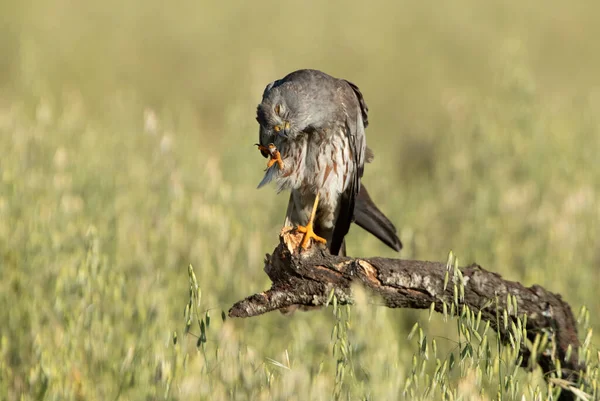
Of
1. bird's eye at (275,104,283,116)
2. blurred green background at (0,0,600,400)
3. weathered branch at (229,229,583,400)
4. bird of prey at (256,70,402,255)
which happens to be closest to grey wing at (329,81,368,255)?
bird of prey at (256,70,402,255)

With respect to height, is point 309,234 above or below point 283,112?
below

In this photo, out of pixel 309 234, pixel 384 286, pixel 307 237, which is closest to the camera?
pixel 384 286

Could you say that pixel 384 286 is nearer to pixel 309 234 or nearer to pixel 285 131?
pixel 309 234

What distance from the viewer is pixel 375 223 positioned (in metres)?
5.94

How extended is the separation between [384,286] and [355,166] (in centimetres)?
184

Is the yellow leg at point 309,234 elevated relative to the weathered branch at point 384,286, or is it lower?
elevated

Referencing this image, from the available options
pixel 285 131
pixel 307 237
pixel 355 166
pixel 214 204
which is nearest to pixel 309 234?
pixel 307 237

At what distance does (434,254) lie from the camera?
31.4ft

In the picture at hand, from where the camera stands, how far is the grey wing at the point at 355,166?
596 centimetres

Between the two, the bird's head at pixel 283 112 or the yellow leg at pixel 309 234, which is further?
the bird's head at pixel 283 112

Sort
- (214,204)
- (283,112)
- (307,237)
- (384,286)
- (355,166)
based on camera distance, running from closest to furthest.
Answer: (384,286), (307,237), (283,112), (355,166), (214,204)

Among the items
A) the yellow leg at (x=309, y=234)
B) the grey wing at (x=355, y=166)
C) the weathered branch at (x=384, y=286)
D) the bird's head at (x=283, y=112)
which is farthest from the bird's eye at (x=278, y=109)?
the weathered branch at (x=384, y=286)

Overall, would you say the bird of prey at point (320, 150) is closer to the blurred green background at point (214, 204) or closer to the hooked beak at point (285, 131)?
the hooked beak at point (285, 131)

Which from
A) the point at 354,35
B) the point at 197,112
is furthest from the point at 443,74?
the point at 197,112
